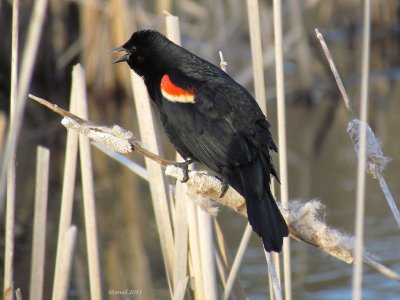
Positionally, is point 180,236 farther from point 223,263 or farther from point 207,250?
point 223,263

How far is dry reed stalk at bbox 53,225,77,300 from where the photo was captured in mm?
2260

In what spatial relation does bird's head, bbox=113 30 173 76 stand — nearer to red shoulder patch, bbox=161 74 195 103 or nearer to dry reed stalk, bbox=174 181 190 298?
red shoulder patch, bbox=161 74 195 103

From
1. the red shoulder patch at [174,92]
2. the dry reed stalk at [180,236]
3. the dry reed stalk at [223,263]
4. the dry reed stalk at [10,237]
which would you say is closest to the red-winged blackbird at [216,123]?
the red shoulder patch at [174,92]

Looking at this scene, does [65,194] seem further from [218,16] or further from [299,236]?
[218,16]

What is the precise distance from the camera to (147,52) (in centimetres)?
283

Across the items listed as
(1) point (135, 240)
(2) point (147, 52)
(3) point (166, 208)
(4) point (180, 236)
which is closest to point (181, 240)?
(4) point (180, 236)

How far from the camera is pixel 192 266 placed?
2508 millimetres

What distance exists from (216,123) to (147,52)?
0.50m

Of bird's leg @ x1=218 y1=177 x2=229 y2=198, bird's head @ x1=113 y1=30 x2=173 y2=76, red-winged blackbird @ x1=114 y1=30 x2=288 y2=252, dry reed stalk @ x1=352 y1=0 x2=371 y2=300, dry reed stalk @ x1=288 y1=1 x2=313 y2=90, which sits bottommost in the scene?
dry reed stalk @ x1=352 y1=0 x2=371 y2=300

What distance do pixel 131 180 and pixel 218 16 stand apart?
6.04 feet

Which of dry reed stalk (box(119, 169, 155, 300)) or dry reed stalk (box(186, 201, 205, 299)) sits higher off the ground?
dry reed stalk (box(119, 169, 155, 300))

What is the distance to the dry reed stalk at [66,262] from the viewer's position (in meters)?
2.26

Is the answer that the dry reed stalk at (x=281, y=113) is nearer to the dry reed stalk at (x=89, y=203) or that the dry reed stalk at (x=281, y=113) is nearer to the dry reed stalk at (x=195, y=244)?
the dry reed stalk at (x=195, y=244)

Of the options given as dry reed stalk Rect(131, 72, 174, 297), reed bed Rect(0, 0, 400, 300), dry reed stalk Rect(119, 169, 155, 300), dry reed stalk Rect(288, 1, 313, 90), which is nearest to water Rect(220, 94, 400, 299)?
dry reed stalk Rect(288, 1, 313, 90)
